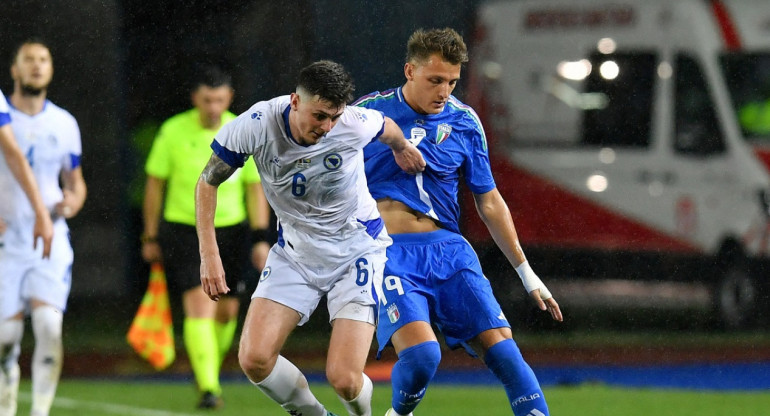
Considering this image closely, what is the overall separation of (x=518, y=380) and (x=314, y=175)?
1271mm

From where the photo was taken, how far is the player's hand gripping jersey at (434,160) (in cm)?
631

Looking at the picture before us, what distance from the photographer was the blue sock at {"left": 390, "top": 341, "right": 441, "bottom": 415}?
241 inches

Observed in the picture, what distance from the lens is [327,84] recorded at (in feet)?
18.2

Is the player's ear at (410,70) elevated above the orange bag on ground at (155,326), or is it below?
above

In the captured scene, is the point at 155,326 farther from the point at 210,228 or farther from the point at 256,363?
the point at 210,228

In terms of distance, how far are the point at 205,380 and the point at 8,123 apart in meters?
2.61

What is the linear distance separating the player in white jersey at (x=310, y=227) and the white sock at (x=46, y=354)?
168cm

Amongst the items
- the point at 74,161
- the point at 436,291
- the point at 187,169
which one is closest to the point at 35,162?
the point at 74,161

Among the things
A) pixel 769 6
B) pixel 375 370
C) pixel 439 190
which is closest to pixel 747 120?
pixel 769 6

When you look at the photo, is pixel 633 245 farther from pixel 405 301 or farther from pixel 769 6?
pixel 405 301

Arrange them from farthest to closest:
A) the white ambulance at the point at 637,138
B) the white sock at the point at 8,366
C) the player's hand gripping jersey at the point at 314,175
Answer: the white ambulance at the point at 637,138 → the white sock at the point at 8,366 → the player's hand gripping jersey at the point at 314,175

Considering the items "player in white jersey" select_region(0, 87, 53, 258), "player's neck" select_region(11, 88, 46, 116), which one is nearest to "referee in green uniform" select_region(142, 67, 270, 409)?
"player's neck" select_region(11, 88, 46, 116)

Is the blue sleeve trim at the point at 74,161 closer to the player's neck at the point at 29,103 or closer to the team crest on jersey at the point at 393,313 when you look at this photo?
the player's neck at the point at 29,103

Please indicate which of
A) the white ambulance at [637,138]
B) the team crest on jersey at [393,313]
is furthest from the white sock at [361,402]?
the white ambulance at [637,138]
